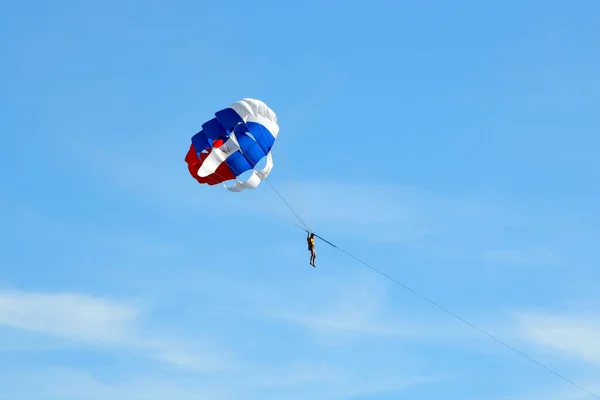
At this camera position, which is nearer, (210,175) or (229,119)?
(229,119)

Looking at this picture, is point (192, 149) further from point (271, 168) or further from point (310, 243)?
point (310, 243)

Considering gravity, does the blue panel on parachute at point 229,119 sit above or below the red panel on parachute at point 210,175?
above

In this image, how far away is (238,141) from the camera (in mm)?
43250

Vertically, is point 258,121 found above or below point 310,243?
above

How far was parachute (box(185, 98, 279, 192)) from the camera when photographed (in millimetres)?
43219

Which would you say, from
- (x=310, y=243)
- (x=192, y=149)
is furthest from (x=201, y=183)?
(x=310, y=243)

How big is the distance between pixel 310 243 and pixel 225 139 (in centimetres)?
538

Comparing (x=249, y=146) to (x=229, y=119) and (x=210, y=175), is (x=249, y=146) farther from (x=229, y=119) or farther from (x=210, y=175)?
(x=210, y=175)

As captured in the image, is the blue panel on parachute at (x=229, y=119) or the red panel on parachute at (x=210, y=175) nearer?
the blue panel on parachute at (x=229, y=119)

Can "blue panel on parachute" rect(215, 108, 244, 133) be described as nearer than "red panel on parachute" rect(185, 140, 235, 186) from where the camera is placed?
Yes

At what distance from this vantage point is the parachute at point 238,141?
142 feet

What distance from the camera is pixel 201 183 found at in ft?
146

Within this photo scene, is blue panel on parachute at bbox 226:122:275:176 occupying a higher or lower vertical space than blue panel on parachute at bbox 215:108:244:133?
lower

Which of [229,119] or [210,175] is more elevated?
[229,119]
